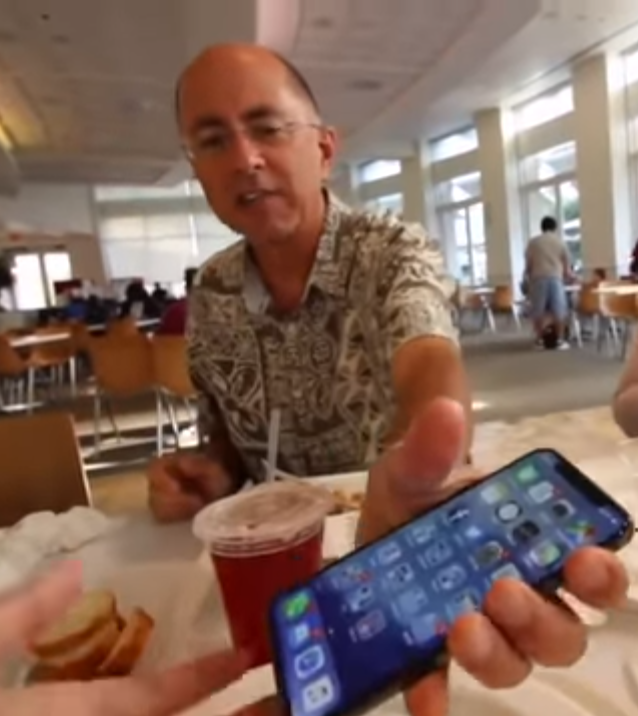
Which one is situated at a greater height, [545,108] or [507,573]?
[545,108]

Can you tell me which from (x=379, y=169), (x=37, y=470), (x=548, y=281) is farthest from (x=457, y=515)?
(x=379, y=169)

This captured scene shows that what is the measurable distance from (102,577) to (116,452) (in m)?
4.13

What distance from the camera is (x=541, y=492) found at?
1.47ft

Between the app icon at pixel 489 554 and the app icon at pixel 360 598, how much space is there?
0.06 metres

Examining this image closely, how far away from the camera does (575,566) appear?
37 cm

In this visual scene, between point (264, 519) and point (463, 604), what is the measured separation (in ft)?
0.92

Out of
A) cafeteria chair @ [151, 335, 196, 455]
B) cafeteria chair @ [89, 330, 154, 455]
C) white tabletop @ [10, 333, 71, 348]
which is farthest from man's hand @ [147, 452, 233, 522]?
white tabletop @ [10, 333, 71, 348]

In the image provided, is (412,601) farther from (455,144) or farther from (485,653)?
(455,144)

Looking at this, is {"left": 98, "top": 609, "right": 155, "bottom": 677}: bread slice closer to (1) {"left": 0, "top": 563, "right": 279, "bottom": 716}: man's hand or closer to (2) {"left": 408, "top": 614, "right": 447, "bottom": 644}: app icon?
(1) {"left": 0, "top": 563, "right": 279, "bottom": 716}: man's hand

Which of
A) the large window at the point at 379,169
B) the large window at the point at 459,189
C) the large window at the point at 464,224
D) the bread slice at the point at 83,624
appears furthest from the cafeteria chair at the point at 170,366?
the large window at the point at 379,169

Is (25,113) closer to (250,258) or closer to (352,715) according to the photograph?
(250,258)

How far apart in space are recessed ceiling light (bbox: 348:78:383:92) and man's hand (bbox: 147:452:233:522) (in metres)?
7.99

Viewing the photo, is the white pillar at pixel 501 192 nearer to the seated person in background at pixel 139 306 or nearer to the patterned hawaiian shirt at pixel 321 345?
the seated person in background at pixel 139 306

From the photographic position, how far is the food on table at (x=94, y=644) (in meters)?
0.63
